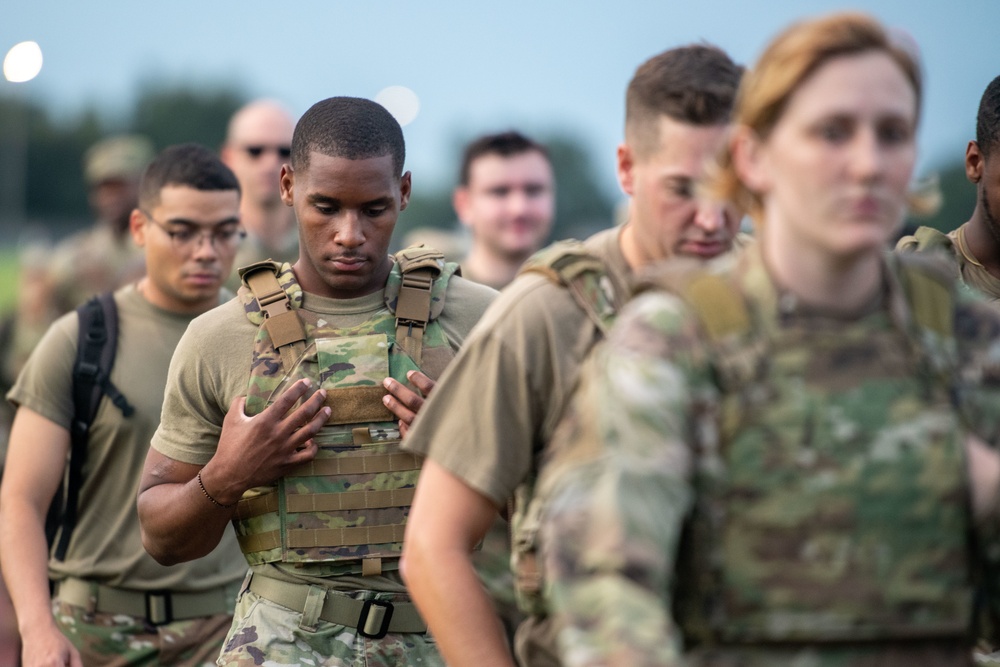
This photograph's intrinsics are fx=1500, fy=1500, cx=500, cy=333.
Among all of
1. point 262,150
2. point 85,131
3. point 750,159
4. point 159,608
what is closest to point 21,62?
point 262,150

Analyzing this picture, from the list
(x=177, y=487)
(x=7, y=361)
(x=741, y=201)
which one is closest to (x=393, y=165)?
(x=177, y=487)

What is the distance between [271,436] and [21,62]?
5.40 metres

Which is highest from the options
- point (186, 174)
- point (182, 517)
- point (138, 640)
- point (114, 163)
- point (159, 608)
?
point (186, 174)

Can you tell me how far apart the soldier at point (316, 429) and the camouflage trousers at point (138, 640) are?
1483 mm

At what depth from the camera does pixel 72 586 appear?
6.16 metres

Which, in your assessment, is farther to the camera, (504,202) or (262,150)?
(262,150)

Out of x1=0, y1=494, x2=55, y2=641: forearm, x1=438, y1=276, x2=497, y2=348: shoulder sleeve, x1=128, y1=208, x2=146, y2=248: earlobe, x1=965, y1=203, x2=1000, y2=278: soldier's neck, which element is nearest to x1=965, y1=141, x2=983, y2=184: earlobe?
x1=965, y1=203, x2=1000, y2=278: soldier's neck

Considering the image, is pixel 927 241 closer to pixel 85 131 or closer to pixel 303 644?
pixel 303 644

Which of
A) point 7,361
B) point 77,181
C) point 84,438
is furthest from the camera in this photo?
point 77,181

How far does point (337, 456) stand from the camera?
454 cm

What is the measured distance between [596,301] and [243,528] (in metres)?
1.76

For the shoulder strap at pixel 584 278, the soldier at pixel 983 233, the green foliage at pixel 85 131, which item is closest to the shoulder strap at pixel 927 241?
the soldier at pixel 983 233

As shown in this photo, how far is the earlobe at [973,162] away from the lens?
531cm

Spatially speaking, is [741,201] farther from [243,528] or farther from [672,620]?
[243,528]
